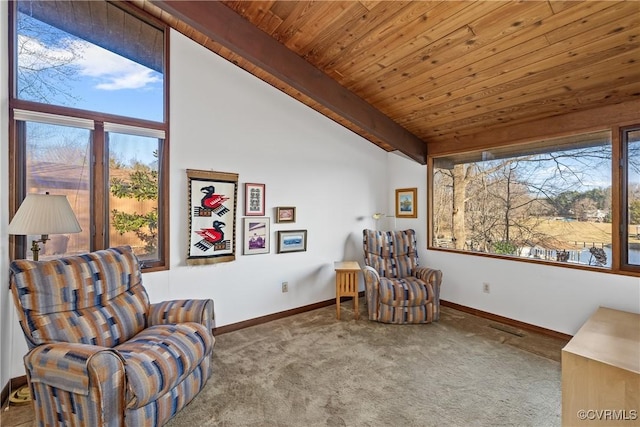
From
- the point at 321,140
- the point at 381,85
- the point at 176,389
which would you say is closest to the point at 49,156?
the point at 176,389

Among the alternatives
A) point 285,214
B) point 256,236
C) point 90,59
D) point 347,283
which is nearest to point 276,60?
point 90,59

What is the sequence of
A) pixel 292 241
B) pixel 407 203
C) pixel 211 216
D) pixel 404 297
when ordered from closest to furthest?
pixel 211 216 < pixel 404 297 < pixel 292 241 < pixel 407 203

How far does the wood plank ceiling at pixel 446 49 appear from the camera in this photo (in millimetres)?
2010

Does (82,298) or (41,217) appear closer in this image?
(41,217)

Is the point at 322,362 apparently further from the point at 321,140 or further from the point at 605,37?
the point at 605,37

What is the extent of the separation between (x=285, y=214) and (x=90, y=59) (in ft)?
7.76

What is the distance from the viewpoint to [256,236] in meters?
3.40

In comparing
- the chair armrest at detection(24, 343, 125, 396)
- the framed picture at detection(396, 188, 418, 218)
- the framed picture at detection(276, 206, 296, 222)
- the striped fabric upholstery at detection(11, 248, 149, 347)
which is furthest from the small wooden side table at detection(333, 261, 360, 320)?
the chair armrest at detection(24, 343, 125, 396)

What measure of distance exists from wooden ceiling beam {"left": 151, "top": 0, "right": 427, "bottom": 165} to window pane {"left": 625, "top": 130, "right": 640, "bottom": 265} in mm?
2157

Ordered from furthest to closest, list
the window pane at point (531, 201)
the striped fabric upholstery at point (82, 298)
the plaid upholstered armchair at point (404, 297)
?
the plaid upholstered armchair at point (404, 297)
the window pane at point (531, 201)
the striped fabric upholstery at point (82, 298)

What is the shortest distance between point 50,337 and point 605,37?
4.14m

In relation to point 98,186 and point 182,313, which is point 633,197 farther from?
point 98,186

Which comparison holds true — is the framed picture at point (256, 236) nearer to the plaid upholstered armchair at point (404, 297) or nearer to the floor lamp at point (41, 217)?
the plaid upholstered armchair at point (404, 297)

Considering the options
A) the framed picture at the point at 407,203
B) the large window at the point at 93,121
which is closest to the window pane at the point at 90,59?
the large window at the point at 93,121
